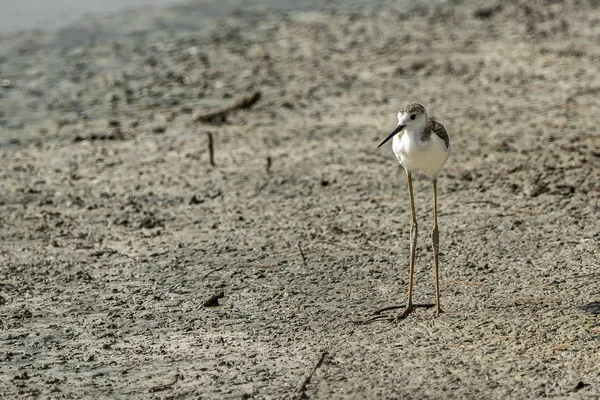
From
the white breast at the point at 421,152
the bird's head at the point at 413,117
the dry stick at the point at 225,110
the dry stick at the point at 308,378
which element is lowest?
the dry stick at the point at 308,378

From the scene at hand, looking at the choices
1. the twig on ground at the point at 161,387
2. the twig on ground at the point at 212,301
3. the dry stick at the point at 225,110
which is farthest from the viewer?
the dry stick at the point at 225,110

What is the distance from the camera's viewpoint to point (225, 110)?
8.96m

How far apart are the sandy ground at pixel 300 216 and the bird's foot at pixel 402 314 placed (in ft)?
A: 0.19

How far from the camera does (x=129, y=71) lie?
1075 centimetres

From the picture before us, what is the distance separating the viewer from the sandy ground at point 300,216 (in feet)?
15.6

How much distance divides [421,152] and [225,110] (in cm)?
399

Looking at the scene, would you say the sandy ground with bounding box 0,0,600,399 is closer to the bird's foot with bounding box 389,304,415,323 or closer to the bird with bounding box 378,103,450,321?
the bird's foot with bounding box 389,304,415,323

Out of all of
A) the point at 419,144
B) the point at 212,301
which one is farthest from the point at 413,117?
the point at 212,301

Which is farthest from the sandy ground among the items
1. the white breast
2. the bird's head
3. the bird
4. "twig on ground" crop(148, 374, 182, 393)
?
the bird's head

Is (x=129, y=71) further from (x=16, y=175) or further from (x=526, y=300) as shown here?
(x=526, y=300)

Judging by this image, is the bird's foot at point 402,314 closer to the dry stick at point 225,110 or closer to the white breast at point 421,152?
the white breast at point 421,152

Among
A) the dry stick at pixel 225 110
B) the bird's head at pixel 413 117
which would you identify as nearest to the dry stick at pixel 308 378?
the bird's head at pixel 413 117

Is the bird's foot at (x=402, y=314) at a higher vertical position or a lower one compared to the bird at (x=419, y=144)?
lower

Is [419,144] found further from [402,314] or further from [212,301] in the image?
[212,301]
